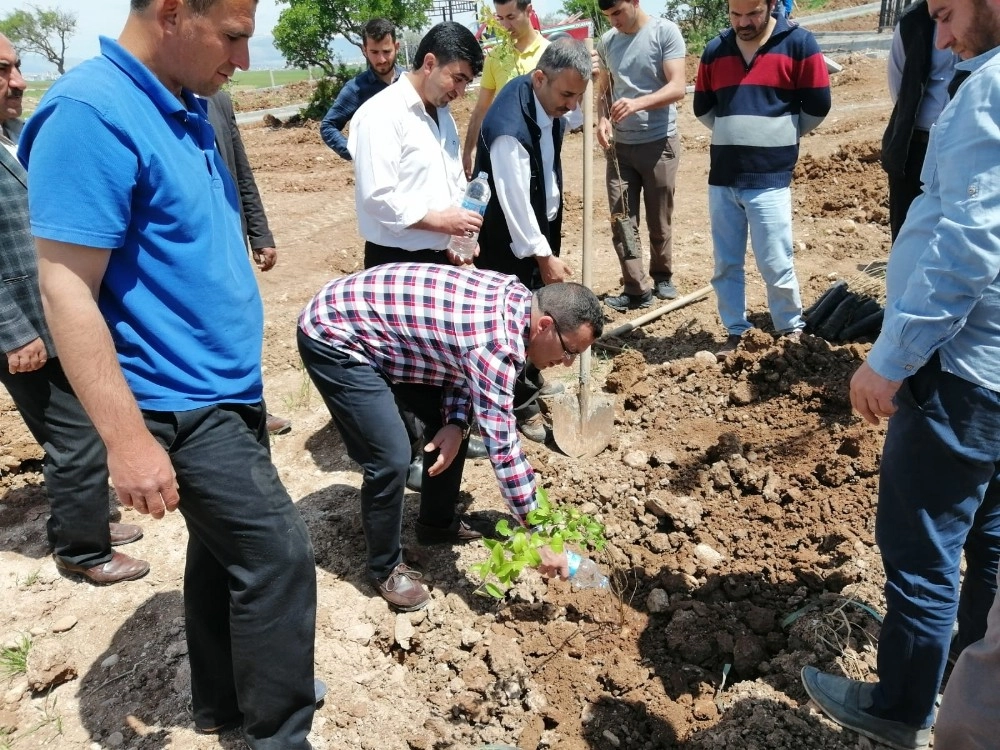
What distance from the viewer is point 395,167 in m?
3.35

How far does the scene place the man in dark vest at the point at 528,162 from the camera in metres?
3.48

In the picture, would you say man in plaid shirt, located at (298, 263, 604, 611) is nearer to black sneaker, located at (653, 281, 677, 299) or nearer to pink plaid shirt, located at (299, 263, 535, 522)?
pink plaid shirt, located at (299, 263, 535, 522)

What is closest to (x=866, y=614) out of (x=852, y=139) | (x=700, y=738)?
(x=700, y=738)

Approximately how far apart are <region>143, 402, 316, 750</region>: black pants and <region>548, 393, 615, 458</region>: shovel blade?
1962 mm

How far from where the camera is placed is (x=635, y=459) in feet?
12.2

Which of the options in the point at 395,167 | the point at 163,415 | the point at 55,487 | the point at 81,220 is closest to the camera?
the point at 81,220

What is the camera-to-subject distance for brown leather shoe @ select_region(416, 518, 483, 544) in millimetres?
3322

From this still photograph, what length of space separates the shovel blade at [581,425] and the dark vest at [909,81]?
186 centimetres

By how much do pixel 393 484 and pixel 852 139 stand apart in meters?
8.71

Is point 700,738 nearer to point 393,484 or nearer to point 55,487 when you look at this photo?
point 393,484

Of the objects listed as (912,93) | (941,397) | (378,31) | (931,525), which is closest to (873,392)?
(941,397)

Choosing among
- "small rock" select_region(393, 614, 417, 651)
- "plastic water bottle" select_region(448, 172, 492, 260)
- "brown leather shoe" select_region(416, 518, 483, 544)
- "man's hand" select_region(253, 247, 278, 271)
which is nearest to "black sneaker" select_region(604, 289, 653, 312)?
"plastic water bottle" select_region(448, 172, 492, 260)

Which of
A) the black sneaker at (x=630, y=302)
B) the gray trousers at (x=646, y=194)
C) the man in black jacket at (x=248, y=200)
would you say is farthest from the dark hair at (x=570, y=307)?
the black sneaker at (x=630, y=302)

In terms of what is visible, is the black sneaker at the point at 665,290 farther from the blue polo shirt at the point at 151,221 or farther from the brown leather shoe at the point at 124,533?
the blue polo shirt at the point at 151,221
